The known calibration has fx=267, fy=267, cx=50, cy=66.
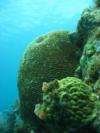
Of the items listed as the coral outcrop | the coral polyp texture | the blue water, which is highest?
the blue water

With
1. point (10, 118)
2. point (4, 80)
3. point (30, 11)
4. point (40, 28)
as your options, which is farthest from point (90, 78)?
point (4, 80)

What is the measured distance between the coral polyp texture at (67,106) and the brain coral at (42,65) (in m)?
2.67

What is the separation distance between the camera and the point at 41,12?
3366 cm

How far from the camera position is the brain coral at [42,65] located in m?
6.30

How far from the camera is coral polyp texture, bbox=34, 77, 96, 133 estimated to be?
3.29 metres

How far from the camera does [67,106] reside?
332cm

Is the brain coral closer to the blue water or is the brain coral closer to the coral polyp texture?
the coral polyp texture

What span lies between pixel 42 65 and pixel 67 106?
3270 millimetres

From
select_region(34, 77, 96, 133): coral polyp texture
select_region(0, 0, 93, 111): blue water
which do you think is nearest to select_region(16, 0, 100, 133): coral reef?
select_region(34, 77, 96, 133): coral polyp texture

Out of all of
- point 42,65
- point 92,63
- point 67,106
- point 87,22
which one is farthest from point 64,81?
point 42,65

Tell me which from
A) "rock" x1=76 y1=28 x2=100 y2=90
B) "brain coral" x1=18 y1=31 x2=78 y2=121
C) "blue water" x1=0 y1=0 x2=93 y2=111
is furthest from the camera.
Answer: "blue water" x1=0 y1=0 x2=93 y2=111

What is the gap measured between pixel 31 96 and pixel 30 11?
2758 centimetres

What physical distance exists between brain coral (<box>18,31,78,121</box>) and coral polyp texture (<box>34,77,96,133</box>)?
267cm

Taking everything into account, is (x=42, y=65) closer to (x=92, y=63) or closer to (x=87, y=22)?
(x=87, y=22)
